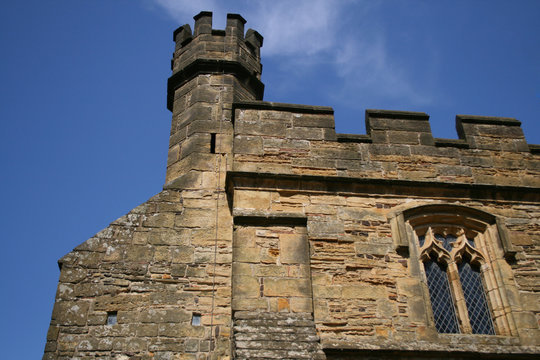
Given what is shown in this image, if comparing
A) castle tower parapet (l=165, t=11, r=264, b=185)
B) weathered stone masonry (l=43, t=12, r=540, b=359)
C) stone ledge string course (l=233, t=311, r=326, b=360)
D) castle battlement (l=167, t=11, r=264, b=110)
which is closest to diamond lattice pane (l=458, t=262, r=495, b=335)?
weathered stone masonry (l=43, t=12, r=540, b=359)

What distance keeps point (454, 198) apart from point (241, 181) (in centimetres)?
275

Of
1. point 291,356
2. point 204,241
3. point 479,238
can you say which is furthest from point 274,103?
point 291,356

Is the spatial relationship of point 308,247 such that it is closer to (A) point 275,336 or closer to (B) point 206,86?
(A) point 275,336

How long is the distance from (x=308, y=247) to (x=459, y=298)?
73.8 inches

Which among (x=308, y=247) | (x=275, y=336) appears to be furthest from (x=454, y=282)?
(x=275, y=336)

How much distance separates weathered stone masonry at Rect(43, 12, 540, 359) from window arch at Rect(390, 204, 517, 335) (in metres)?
0.03

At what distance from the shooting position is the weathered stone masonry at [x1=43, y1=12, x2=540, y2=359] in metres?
6.09

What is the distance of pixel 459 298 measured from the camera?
6680 mm

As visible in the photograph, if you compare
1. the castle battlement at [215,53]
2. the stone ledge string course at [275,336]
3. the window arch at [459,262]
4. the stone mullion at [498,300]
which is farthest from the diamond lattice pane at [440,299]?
the castle battlement at [215,53]

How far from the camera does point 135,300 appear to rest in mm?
6711

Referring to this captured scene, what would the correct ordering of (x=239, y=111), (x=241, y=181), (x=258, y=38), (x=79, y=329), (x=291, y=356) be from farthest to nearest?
(x=258, y=38) < (x=239, y=111) < (x=241, y=181) < (x=79, y=329) < (x=291, y=356)

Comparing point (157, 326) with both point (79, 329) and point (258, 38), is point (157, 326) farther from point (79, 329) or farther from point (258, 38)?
point (258, 38)

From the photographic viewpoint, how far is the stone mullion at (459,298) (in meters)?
6.50

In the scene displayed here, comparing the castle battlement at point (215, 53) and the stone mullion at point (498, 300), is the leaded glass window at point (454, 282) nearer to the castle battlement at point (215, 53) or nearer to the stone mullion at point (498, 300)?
the stone mullion at point (498, 300)
